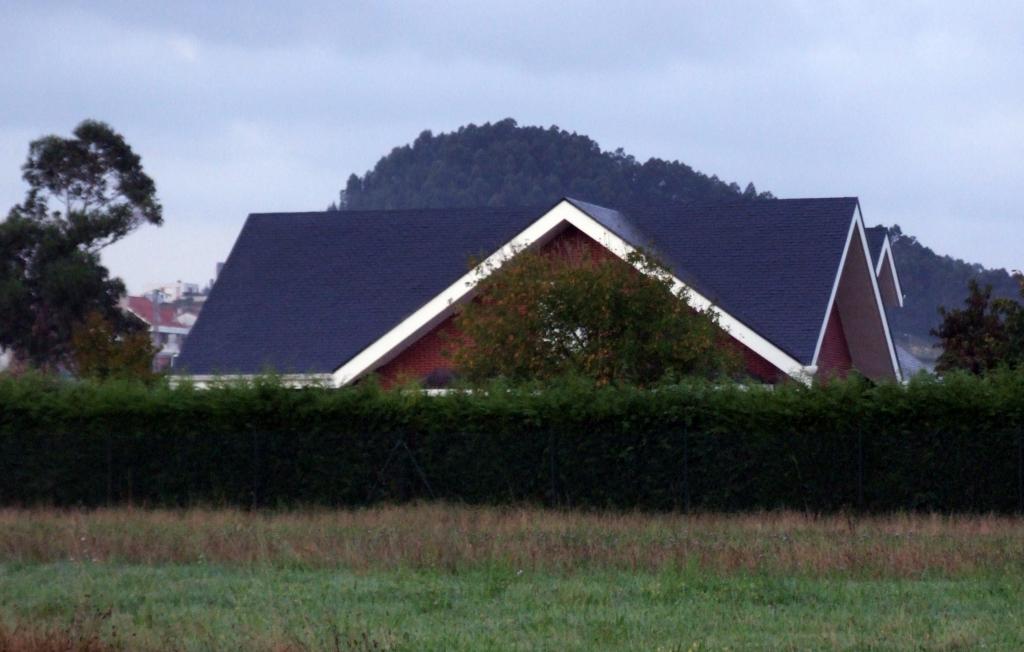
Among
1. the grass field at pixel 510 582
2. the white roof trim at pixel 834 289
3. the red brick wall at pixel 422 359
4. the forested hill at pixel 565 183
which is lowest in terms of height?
the grass field at pixel 510 582

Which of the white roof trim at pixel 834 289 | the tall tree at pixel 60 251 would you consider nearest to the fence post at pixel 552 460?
the white roof trim at pixel 834 289

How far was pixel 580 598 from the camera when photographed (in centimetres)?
1410

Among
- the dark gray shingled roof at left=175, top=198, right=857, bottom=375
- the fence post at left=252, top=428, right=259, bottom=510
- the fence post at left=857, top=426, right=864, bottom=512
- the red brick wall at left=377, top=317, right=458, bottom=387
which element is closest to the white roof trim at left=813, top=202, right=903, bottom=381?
the dark gray shingled roof at left=175, top=198, right=857, bottom=375

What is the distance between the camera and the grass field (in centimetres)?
1180

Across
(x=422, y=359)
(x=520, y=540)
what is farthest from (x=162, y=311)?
(x=520, y=540)

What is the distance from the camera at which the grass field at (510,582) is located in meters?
11.8

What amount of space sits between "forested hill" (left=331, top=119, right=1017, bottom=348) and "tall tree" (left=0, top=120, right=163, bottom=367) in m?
35.3

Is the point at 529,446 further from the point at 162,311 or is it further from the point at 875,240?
the point at 162,311

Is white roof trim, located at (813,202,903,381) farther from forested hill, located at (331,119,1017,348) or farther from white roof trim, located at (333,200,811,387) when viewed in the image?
forested hill, located at (331,119,1017,348)

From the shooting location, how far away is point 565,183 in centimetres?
9512

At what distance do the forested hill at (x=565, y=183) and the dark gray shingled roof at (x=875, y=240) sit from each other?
4794 centimetres

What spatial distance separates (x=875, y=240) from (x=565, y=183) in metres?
58.7

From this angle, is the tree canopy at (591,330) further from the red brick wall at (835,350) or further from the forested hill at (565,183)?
the forested hill at (565,183)

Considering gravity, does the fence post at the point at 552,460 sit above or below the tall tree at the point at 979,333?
below
